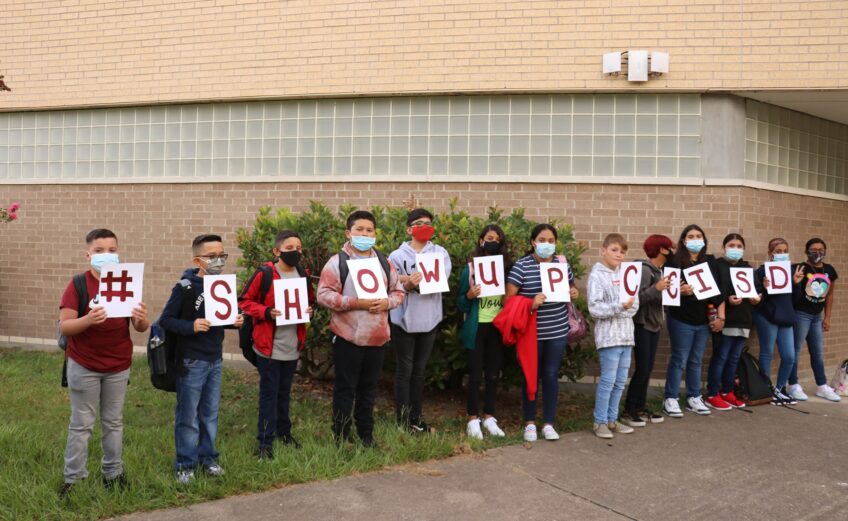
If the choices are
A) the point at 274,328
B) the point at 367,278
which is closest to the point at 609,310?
the point at 367,278

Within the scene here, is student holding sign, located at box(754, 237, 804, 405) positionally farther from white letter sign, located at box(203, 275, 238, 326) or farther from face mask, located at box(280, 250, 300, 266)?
white letter sign, located at box(203, 275, 238, 326)

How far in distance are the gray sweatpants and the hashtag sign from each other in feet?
1.61

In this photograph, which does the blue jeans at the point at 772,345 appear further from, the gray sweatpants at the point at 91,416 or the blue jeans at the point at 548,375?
the gray sweatpants at the point at 91,416

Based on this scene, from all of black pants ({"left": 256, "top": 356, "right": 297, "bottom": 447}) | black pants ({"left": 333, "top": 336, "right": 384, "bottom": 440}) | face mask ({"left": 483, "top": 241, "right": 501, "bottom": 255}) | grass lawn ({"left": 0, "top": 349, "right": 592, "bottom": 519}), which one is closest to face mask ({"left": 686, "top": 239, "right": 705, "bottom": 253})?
grass lawn ({"left": 0, "top": 349, "right": 592, "bottom": 519})

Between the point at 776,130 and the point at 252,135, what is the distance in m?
6.92

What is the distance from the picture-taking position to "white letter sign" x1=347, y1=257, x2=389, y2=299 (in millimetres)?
5164

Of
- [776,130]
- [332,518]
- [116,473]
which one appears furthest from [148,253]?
[776,130]

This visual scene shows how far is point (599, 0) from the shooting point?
27.6 ft

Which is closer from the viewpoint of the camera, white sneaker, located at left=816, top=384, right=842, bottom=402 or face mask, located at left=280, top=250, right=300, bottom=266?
face mask, located at left=280, top=250, right=300, bottom=266

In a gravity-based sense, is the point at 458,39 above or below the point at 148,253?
above

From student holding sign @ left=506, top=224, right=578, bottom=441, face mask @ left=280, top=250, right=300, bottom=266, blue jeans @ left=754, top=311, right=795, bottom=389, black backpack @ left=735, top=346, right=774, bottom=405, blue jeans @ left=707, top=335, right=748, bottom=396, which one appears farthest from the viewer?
blue jeans @ left=754, top=311, right=795, bottom=389

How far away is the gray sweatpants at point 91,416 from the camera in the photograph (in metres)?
4.36

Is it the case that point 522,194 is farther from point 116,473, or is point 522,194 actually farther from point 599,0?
point 116,473

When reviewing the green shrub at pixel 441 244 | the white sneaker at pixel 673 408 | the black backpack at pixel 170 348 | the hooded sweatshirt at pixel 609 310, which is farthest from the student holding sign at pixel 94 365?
the white sneaker at pixel 673 408
